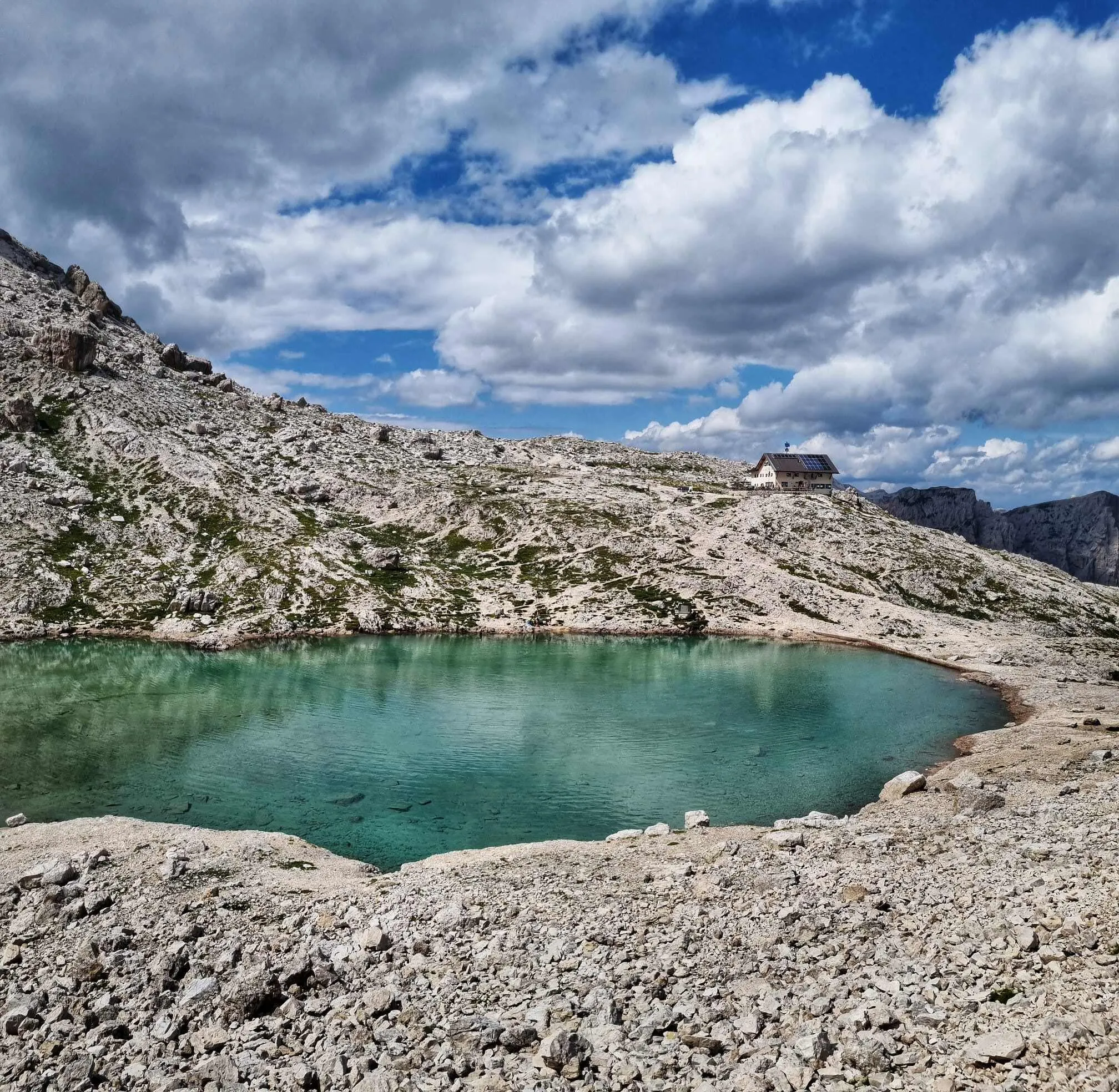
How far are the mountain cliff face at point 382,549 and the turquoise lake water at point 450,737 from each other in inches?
739

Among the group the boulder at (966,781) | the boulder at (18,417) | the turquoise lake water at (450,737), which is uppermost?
the boulder at (18,417)

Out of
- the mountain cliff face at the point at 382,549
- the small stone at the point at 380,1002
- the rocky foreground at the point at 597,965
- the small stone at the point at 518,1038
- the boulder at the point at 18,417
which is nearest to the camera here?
the rocky foreground at the point at 597,965

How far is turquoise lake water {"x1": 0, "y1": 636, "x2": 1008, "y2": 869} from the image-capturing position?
4931 centimetres

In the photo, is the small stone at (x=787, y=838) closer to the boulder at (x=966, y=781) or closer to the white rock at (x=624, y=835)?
the white rock at (x=624, y=835)

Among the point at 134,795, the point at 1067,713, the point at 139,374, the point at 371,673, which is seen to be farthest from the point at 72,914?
the point at 139,374

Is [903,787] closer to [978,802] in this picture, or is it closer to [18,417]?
[978,802]

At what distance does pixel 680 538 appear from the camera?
16275 centimetres

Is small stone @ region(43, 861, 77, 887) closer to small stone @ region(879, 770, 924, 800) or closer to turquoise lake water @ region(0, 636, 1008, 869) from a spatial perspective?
turquoise lake water @ region(0, 636, 1008, 869)

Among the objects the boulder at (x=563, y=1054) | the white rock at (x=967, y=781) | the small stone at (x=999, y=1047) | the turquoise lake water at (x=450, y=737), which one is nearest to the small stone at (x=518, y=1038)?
the boulder at (x=563, y=1054)

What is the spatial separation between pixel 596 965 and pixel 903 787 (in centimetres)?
3200

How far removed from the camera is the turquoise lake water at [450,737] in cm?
4931

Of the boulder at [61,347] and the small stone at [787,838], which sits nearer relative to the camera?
the small stone at [787,838]

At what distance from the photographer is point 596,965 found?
24.3 m

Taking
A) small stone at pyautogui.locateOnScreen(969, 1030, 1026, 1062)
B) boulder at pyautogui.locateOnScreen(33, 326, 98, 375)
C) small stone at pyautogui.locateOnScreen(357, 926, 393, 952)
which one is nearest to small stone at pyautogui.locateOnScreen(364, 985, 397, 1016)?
small stone at pyautogui.locateOnScreen(357, 926, 393, 952)
